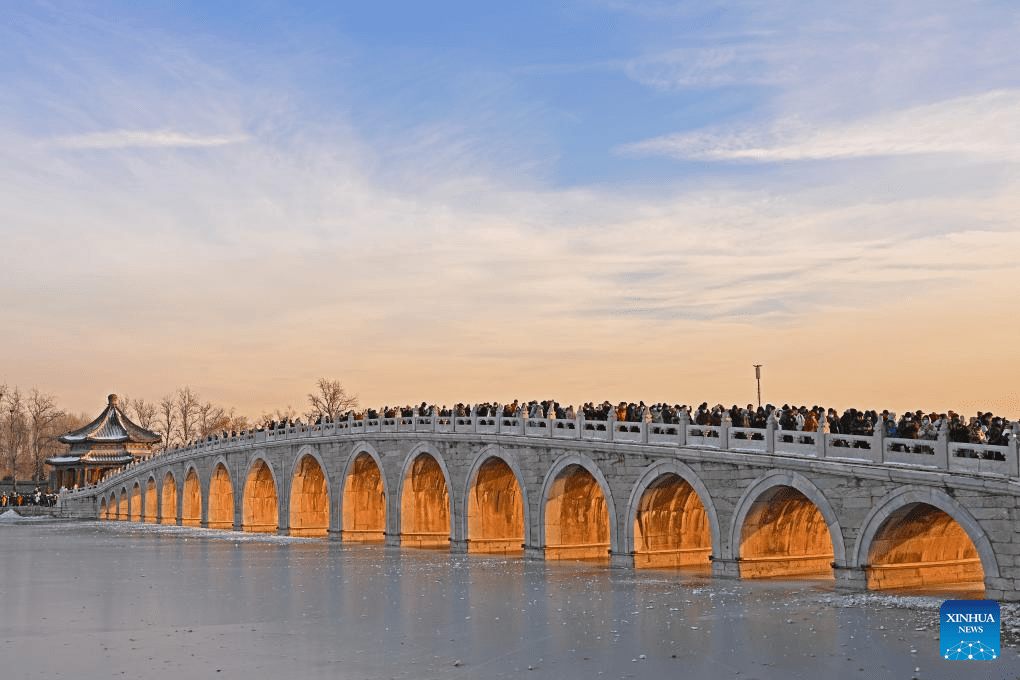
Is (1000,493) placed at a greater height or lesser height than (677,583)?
greater

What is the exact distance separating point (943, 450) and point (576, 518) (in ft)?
51.9

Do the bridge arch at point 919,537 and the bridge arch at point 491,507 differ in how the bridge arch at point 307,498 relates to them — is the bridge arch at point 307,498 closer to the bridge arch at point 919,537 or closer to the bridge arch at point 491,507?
the bridge arch at point 491,507

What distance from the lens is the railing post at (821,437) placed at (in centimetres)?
2630

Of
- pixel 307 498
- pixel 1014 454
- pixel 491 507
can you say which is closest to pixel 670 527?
pixel 491 507

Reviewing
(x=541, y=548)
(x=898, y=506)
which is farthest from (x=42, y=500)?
(x=898, y=506)

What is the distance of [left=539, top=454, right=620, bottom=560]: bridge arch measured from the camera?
35969 mm

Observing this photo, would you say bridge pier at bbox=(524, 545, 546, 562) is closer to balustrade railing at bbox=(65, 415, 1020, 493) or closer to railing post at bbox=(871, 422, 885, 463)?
balustrade railing at bbox=(65, 415, 1020, 493)

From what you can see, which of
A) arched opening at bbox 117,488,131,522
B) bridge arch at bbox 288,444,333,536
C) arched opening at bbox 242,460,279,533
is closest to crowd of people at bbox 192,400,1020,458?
bridge arch at bbox 288,444,333,536

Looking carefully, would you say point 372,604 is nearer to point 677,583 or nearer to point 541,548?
point 677,583

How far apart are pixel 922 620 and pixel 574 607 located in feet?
22.7

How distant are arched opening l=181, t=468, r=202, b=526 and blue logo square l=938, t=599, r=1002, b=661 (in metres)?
59.1

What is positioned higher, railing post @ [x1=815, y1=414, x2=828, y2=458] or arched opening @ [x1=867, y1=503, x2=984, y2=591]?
railing post @ [x1=815, y1=414, x2=828, y2=458]

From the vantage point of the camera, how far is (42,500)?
92.1 m

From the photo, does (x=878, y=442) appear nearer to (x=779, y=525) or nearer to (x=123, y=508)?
(x=779, y=525)
